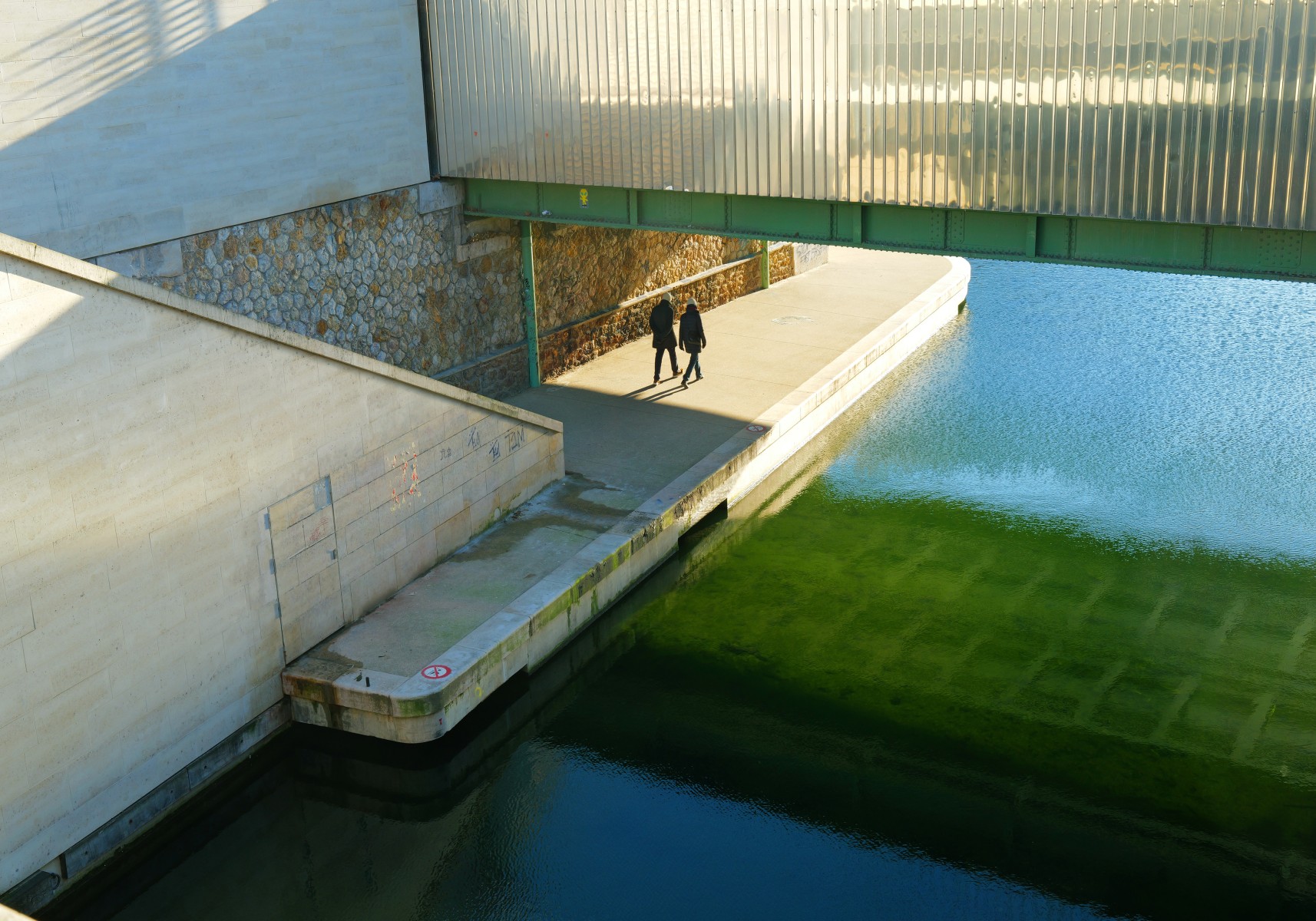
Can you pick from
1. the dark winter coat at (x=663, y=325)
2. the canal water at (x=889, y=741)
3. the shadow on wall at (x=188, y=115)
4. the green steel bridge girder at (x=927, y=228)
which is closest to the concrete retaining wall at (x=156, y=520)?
the canal water at (x=889, y=741)

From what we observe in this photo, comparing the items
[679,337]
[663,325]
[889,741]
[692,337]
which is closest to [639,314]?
[679,337]

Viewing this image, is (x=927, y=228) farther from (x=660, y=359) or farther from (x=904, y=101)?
(x=660, y=359)

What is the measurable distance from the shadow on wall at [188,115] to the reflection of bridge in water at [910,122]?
172cm

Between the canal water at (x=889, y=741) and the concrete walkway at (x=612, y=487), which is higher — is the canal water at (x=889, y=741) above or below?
below

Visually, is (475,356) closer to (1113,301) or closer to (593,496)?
(593,496)

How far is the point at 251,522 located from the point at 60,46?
18.1 feet

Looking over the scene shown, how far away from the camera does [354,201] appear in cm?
1684

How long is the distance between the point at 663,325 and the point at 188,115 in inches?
300

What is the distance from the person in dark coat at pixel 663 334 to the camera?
1955 cm

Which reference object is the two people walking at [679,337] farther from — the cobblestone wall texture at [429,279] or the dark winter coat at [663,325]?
the cobblestone wall texture at [429,279]

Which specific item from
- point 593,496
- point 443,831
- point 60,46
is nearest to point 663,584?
point 593,496

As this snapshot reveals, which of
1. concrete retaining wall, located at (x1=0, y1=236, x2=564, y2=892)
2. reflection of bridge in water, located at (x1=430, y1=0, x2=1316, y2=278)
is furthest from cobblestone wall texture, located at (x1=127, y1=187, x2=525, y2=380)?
concrete retaining wall, located at (x1=0, y1=236, x2=564, y2=892)

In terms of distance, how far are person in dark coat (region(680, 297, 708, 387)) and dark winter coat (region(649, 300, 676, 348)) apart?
170 millimetres

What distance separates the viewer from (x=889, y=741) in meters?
11.9
